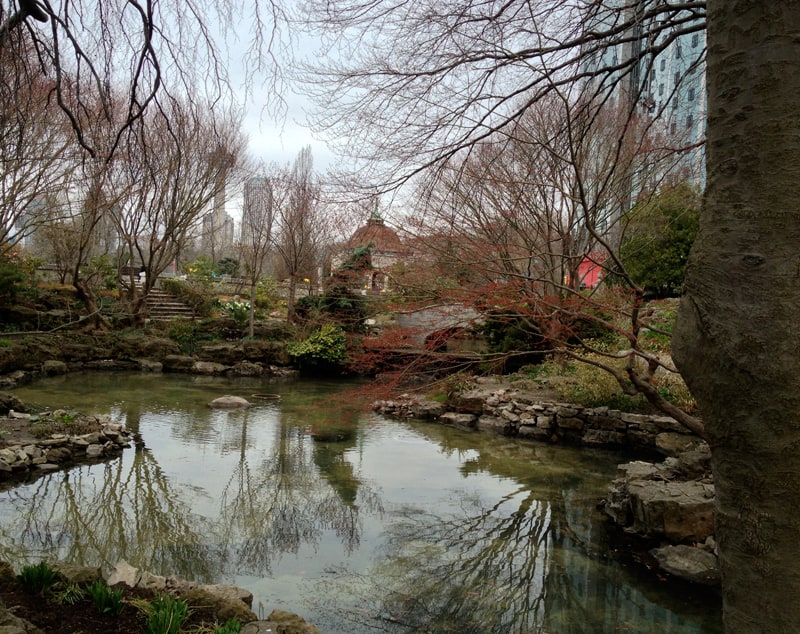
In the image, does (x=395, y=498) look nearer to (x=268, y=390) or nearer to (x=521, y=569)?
(x=521, y=569)

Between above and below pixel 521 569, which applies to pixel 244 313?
above

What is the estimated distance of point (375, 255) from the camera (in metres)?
13.5

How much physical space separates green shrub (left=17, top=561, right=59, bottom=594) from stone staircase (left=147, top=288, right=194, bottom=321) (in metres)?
15.1

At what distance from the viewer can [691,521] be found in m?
5.02

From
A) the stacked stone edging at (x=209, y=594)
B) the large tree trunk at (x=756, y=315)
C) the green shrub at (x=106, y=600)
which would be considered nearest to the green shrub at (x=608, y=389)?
the stacked stone edging at (x=209, y=594)

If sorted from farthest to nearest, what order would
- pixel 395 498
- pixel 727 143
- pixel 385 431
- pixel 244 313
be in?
pixel 244 313, pixel 385 431, pixel 395 498, pixel 727 143

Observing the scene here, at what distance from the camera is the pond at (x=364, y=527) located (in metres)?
3.98

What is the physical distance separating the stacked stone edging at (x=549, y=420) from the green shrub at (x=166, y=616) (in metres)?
6.66

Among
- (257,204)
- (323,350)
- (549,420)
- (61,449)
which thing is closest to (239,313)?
(257,204)

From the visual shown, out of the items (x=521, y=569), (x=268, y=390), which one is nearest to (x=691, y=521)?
(x=521, y=569)

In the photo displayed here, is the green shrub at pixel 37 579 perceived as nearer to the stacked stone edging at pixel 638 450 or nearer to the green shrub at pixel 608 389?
the stacked stone edging at pixel 638 450

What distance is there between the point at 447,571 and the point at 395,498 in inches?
64.6

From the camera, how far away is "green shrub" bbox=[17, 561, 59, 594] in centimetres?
300

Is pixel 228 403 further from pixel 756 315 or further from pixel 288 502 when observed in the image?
pixel 756 315
